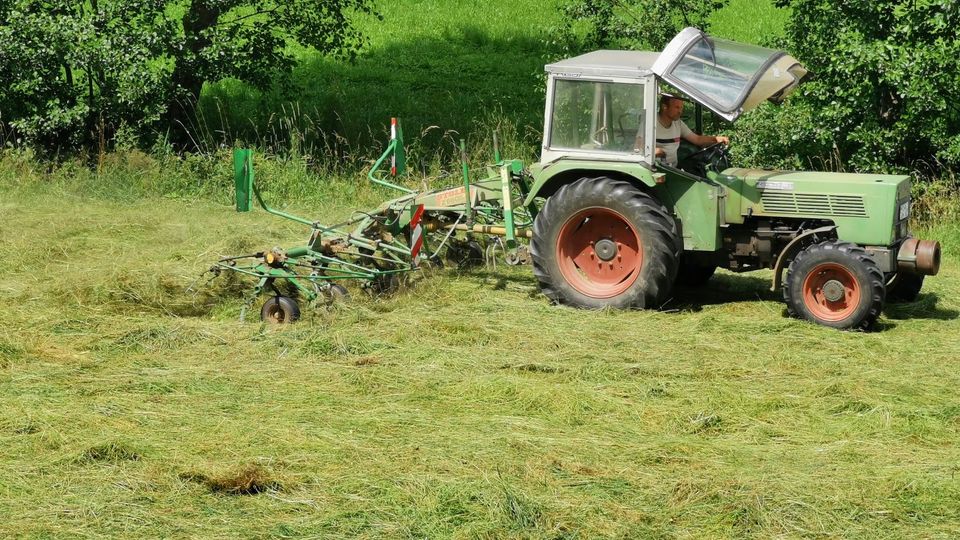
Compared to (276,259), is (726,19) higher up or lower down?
higher up

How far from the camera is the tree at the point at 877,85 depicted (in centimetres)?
1220

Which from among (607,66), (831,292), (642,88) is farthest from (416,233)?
(831,292)

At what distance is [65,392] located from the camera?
724 centimetres

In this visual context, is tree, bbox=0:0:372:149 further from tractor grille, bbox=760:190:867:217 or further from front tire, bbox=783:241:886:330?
front tire, bbox=783:241:886:330

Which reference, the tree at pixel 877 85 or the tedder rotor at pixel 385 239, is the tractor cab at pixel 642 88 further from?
the tree at pixel 877 85

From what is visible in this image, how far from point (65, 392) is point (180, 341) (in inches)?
48.2

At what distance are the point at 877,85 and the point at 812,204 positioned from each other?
401 cm

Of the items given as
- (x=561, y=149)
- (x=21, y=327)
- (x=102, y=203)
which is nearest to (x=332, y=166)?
(x=102, y=203)

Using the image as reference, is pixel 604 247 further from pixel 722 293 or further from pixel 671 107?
pixel 722 293

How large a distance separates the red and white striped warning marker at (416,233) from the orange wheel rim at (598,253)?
101cm

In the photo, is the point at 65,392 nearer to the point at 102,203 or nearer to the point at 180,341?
the point at 180,341

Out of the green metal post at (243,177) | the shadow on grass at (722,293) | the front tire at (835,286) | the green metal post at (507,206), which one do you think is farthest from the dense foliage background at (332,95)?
the green metal post at (243,177)

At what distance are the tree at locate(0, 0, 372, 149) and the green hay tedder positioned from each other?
478cm

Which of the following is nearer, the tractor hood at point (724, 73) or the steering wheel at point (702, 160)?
the tractor hood at point (724, 73)
